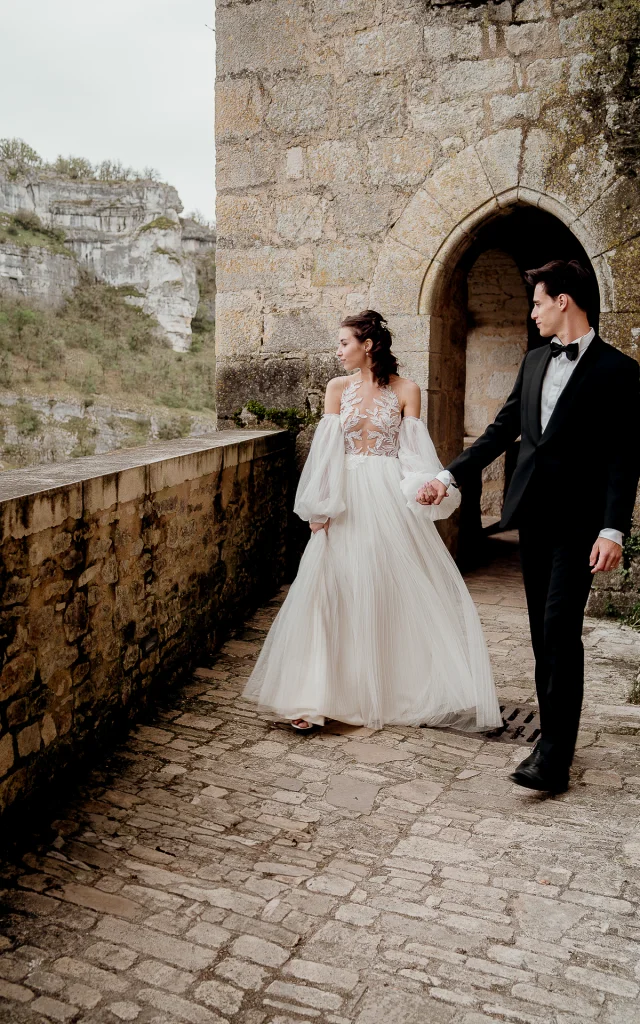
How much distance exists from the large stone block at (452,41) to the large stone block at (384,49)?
0.24 ft

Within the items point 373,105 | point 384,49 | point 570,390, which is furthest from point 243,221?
point 570,390

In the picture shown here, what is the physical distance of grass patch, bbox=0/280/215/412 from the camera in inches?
1353

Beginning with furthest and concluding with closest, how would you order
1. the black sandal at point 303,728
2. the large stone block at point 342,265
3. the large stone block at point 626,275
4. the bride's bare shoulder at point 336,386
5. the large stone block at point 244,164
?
the large stone block at point 244,164, the large stone block at point 342,265, the large stone block at point 626,275, the bride's bare shoulder at point 336,386, the black sandal at point 303,728

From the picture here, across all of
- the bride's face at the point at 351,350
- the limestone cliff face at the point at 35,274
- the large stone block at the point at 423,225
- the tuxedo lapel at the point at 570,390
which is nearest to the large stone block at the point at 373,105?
the large stone block at the point at 423,225

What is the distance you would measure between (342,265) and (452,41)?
152cm

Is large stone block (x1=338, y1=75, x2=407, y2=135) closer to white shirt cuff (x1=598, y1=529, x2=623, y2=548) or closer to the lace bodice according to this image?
the lace bodice

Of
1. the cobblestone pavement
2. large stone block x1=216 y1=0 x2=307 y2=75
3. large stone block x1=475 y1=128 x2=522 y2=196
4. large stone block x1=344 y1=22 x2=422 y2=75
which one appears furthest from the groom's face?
large stone block x1=216 y1=0 x2=307 y2=75

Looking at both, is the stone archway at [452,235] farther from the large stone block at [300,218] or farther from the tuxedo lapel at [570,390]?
the tuxedo lapel at [570,390]

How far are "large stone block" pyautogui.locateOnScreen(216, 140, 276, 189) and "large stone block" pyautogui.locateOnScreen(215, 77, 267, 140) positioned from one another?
8 centimetres

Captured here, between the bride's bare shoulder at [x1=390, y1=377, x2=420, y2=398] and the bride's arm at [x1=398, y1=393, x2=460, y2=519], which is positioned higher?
the bride's bare shoulder at [x1=390, y1=377, x2=420, y2=398]

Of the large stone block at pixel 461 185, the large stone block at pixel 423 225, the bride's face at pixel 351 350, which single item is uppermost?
the large stone block at pixel 461 185

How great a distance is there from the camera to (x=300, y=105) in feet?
19.4

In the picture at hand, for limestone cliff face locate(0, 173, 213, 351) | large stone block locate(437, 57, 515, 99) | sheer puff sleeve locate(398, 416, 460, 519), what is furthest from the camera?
limestone cliff face locate(0, 173, 213, 351)

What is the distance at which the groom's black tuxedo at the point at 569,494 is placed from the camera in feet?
9.66
